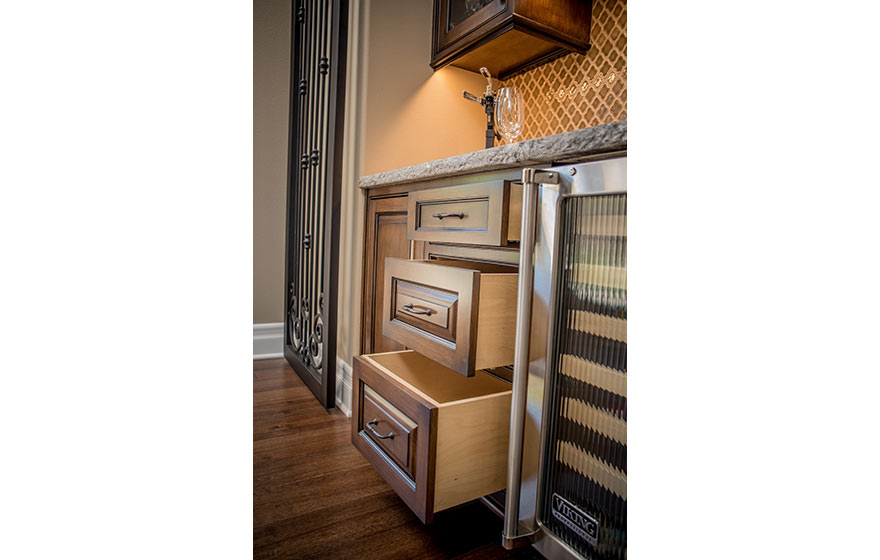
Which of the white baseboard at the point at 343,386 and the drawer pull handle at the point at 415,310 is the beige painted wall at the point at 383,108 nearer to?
the white baseboard at the point at 343,386

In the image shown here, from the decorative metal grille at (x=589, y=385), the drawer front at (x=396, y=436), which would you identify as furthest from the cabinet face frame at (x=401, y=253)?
the drawer front at (x=396, y=436)

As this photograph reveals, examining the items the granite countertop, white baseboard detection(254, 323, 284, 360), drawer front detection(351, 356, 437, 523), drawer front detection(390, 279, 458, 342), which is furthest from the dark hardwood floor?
white baseboard detection(254, 323, 284, 360)

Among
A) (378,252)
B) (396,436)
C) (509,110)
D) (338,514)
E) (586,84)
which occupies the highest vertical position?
(586,84)

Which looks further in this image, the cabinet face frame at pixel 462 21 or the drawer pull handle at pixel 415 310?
the cabinet face frame at pixel 462 21

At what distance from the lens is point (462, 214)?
119 centimetres

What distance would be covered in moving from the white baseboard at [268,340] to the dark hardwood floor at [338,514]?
106 cm

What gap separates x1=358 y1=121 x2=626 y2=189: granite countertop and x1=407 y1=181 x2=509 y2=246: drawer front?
0.05 meters

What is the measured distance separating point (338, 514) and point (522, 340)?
0.69 m

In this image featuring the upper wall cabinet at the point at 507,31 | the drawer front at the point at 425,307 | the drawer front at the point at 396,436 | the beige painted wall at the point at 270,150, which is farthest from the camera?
the beige painted wall at the point at 270,150

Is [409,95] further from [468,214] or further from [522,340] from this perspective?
[522,340]

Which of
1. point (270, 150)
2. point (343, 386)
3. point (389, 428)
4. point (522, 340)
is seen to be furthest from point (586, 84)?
point (270, 150)

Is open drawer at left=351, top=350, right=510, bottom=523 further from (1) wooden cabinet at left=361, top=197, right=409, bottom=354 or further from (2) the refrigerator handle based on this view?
(1) wooden cabinet at left=361, top=197, right=409, bottom=354

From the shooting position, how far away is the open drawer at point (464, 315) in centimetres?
100
